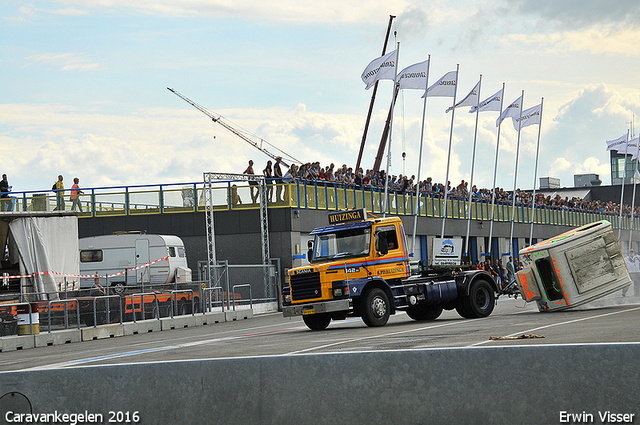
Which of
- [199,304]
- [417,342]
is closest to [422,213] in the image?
[199,304]

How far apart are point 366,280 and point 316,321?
2036mm

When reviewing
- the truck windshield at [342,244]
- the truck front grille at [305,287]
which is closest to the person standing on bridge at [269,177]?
the truck windshield at [342,244]

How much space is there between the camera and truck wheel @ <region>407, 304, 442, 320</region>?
22719mm

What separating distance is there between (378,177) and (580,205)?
3377 cm

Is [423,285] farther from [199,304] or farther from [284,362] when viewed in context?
[284,362]

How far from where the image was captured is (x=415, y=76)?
4025 cm

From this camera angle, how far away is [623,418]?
18.5 feet

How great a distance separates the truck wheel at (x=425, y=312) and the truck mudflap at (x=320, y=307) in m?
2.94

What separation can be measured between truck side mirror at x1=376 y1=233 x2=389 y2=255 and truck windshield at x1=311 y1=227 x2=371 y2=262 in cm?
22

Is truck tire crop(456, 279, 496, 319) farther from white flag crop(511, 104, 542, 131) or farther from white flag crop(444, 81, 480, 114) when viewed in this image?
white flag crop(511, 104, 542, 131)

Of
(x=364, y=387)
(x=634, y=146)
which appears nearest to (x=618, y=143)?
(x=634, y=146)

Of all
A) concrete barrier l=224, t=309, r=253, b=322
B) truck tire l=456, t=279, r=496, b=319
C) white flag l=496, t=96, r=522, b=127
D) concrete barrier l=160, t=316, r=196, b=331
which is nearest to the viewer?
truck tire l=456, t=279, r=496, b=319

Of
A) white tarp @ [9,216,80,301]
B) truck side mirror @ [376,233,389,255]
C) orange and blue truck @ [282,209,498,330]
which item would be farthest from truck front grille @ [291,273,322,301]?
white tarp @ [9,216,80,301]

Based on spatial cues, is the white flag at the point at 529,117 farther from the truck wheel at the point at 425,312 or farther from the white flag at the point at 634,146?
the truck wheel at the point at 425,312
